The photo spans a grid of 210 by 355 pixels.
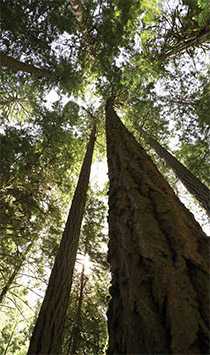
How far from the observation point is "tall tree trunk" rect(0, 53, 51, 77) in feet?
27.5

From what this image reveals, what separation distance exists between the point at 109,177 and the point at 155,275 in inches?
77.8

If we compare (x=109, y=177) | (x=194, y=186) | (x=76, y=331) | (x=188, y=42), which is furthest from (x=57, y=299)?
(x=188, y=42)

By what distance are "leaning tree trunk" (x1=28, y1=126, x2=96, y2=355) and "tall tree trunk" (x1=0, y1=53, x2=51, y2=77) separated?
4749 millimetres

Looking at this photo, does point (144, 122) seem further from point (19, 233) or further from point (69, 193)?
point (19, 233)

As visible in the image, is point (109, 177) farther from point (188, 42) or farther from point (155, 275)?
point (188, 42)

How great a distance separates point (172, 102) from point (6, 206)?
7658 mm

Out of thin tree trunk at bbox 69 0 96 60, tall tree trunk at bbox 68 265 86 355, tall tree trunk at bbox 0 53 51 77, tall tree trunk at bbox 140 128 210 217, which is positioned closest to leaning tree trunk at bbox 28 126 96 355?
tall tree trunk at bbox 140 128 210 217

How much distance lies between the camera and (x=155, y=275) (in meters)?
1.72

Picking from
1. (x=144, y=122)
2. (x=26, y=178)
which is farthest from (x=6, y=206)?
(x=144, y=122)

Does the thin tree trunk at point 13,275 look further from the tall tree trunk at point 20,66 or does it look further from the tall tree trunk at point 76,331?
the tall tree trunk at point 20,66

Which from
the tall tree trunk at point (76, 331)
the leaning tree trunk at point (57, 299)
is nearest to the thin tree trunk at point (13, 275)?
the tall tree trunk at point (76, 331)

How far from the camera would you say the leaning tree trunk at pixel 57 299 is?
3652 millimetres

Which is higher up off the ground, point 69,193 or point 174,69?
point 174,69

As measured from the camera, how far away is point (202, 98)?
11.4 meters
